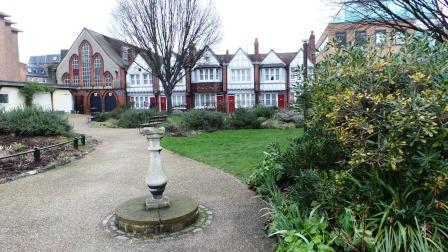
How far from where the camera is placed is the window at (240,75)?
127 feet

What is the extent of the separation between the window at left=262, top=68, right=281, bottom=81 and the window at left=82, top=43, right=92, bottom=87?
2105cm

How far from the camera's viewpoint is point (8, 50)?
40.3 metres

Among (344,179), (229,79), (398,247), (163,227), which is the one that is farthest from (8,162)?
(229,79)

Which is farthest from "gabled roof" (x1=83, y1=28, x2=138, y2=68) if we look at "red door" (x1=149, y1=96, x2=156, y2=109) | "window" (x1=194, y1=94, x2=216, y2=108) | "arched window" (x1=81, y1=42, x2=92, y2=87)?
"window" (x1=194, y1=94, x2=216, y2=108)

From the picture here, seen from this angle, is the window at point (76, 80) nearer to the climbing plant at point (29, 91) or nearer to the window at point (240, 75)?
the climbing plant at point (29, 91)

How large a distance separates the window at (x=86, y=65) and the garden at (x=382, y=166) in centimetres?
4262

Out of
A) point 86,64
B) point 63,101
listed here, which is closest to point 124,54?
point 86,64

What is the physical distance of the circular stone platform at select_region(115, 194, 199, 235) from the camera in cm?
501

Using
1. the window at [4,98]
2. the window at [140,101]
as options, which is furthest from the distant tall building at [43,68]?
the window at [4,98]

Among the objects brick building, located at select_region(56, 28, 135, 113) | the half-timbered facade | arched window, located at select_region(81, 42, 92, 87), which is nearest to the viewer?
the half-timbered facade

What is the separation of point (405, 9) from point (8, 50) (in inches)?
1666

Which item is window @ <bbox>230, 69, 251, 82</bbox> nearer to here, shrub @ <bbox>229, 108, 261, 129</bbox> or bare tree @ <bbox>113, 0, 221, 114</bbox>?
bare tree @ <bbox>113, 0, 221, 114</bbox>

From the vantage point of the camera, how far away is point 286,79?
3791 cm

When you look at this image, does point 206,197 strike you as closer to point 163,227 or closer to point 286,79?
point 163,227
